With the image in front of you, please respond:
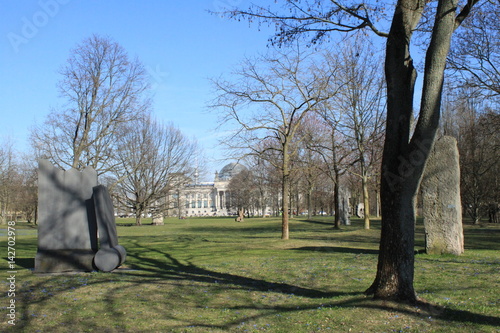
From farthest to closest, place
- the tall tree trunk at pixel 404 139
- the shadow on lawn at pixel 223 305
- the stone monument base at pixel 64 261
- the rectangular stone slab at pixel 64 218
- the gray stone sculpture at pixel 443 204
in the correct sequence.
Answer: the gray stone sculpture at pixel 443 204
the rectangular stone slab at pixel 64 218
the stone monument base at pixel 64 261
the tall tree trunk at pixel 404 139
the shadow on lawn at pixel 223 305

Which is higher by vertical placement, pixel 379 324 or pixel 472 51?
pixel 472 51

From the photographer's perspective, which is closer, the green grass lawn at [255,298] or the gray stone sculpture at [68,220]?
the green grass lawn at [255,298]

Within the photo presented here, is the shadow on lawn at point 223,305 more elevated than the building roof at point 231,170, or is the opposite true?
the building roof at point 231,170

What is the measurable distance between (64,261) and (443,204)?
9.89 m

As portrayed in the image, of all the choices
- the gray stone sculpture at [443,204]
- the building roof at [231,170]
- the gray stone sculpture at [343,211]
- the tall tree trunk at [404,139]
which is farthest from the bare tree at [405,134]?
the gray stone sculpture at [343,211]

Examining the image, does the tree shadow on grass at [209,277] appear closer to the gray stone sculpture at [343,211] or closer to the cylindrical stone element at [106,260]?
the cylindrical stone element at [106,260]

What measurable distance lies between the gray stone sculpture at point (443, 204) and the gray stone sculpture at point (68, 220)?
28.0 ft

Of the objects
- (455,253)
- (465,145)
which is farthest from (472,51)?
(465,145)

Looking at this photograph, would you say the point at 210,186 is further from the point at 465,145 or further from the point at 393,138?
the point at 393,138

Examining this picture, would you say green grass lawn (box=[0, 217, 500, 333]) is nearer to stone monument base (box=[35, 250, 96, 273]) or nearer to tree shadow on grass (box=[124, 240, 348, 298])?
tree shadow on grass (box=[124, 240, 348, 298])

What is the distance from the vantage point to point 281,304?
6.78m

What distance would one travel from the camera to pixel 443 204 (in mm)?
11953

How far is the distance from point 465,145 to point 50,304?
34.8 meters

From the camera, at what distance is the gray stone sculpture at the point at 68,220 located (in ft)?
33.9
